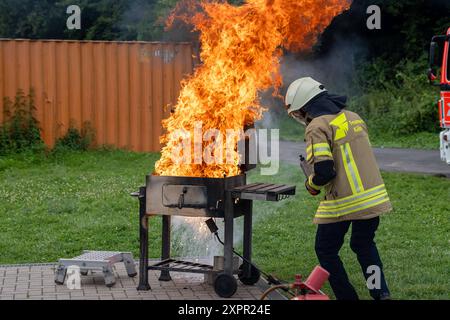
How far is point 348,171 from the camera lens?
647 centimetres

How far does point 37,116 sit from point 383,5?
13.6 metres

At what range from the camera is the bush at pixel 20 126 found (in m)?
17.1

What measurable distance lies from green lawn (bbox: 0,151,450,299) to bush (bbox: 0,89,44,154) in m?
1.45

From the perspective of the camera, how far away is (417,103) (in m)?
23.2

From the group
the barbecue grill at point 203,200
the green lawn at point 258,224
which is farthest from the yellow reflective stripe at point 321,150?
the green lawn at point 258,224

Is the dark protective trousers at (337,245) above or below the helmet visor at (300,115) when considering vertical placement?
below

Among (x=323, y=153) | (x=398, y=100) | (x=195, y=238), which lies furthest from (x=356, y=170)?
(x=398, y=100)

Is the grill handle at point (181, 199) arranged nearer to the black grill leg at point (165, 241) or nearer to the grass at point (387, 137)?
the black grill leg at point (165, 241)

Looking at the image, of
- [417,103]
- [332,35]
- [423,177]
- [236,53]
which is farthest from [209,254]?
[332,35]

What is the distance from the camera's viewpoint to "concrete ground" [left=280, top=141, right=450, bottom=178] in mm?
15719

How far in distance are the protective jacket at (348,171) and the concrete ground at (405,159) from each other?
28.6 ft

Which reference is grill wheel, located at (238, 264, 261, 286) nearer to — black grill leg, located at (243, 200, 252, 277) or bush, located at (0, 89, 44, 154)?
black grill leg, located at (243, 200, 252, 277)

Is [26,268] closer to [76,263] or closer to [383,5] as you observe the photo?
[76,263]

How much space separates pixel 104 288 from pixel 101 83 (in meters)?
10.9
